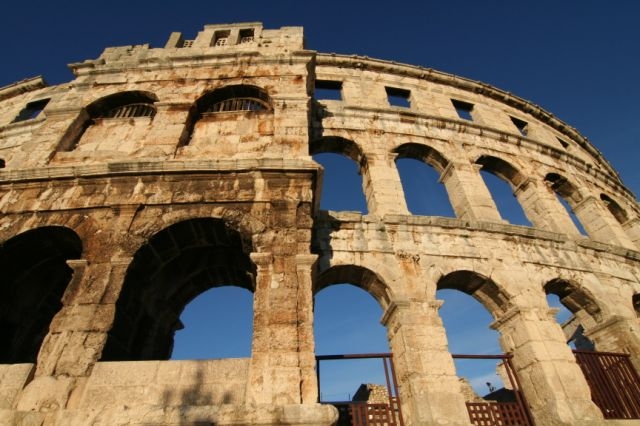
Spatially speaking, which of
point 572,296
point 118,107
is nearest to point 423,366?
point 572,296

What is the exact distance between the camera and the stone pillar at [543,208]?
9266mm

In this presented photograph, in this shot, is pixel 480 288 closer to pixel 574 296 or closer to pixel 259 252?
pixel 574 296

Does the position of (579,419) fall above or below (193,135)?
below

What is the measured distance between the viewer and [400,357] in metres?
6.12

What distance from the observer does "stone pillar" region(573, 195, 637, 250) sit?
9914mm

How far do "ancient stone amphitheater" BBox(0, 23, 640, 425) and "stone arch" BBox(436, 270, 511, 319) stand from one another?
46 mm

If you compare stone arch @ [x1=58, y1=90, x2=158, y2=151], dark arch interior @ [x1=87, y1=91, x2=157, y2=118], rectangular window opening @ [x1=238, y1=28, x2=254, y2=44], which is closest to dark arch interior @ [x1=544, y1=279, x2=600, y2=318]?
stone arch @ [x1=58, y1=90, x2=158, y2=151]

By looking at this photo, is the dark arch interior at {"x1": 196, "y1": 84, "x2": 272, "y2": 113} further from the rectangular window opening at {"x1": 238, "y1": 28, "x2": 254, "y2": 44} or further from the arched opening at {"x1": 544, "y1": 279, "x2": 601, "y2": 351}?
the arched opening at {"x1": 544, "y1": 279, "x2": 601, "y2": 351}

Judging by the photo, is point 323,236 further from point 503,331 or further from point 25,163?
point 25,163

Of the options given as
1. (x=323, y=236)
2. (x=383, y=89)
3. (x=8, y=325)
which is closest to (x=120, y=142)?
(x=8, y=325)

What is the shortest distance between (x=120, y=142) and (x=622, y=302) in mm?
11744

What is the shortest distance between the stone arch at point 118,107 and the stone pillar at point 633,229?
14.8 metres

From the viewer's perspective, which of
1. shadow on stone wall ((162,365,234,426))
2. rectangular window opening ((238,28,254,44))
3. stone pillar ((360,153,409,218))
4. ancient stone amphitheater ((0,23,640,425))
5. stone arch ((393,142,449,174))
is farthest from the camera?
rectangular window opening ((238,28,254,44))

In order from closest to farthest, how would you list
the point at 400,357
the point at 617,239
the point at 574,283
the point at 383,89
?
1. the point at 400,357
2. the point at 574,283
3. the point at 617,239
4. the point at 383,89
